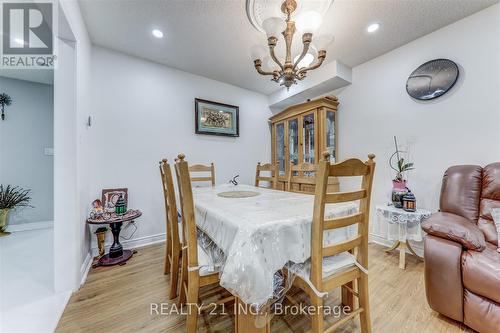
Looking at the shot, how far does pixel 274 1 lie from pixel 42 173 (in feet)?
13.5

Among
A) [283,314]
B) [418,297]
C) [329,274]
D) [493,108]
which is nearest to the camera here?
[329,274]

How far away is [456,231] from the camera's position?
50.1 inches

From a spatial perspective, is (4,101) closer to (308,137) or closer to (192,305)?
(192,305)

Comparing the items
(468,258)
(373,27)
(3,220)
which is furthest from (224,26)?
(3,220)

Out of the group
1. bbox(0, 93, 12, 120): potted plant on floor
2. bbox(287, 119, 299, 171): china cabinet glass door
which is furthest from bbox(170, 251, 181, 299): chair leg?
bbox(0, 93, 12, 120): potted plant on floor

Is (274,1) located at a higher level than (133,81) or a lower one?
higher

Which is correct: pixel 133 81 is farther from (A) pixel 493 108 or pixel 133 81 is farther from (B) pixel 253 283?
(A) pixel 493 108

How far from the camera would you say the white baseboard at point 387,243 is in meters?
2.23

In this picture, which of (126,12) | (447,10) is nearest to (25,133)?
(126,12)

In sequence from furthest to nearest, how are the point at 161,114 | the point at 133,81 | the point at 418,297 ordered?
1. the point at 161,114
2. the point at 133,81
3. the point at 418,297

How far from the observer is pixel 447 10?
5.96 ft

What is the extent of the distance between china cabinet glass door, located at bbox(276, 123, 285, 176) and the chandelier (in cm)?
188

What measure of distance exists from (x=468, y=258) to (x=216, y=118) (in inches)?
121

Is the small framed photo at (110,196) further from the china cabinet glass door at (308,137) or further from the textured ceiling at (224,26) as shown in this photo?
the china cabinet glass door at (308,137)
